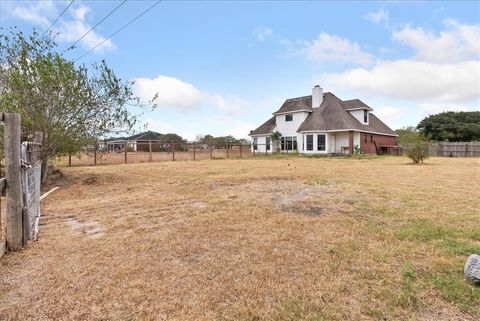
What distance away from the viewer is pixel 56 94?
8.27 m

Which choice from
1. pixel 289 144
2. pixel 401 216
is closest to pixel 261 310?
pixel 401 216

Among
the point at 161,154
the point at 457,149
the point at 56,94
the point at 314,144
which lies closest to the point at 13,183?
the point at 56,94

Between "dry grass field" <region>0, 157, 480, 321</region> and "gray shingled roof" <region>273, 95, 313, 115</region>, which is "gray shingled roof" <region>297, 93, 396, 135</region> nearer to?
"gray shingled roof" <region>273, 95, 313, 115</region>

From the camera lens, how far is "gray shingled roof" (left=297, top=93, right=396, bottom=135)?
993 inches

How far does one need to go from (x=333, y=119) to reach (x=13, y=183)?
81.6 ft

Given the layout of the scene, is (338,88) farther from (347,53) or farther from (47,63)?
(47,63)

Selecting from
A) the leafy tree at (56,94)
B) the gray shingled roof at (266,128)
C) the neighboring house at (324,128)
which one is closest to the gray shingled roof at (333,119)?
the neighboring house at (324,128)

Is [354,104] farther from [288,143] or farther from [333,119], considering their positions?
[288,143]

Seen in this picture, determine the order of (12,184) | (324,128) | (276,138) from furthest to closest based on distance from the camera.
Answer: (276,138), (324,128), (12,184)

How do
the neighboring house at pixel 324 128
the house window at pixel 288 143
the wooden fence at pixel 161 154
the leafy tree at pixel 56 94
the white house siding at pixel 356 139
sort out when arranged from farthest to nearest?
1. the house window at pixel 288 143
2. the neighboring house at pixel 324 128
3. the white house siding at pixel 356 139
4. the wooden fence at pixel 161 154
5. the leafy tree at pixel 56 94

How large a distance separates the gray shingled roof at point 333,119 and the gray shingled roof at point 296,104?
1.03m

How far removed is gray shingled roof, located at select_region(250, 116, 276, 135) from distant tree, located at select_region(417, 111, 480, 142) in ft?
65.1

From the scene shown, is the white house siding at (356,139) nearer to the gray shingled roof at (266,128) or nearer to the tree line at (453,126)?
the gray shingled roof at (266,128)

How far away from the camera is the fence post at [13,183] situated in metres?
3.52
